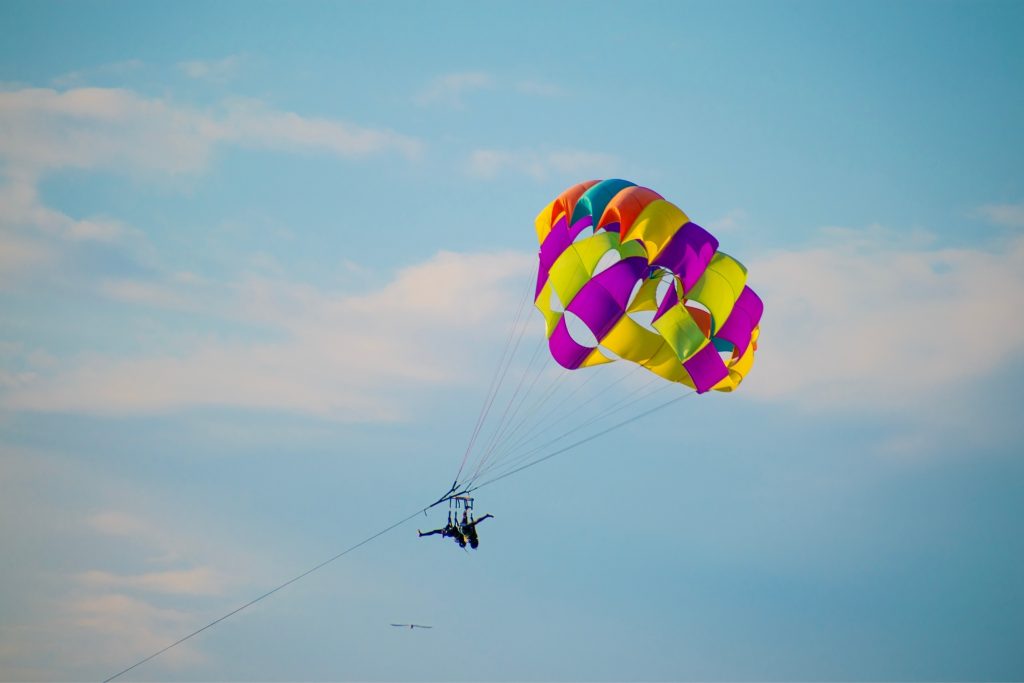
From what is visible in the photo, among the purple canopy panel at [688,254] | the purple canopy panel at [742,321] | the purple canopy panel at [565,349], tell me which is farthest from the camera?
the purple canopy panel at [565,349]

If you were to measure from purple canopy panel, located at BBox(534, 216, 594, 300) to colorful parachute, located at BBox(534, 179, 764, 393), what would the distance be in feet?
0.06

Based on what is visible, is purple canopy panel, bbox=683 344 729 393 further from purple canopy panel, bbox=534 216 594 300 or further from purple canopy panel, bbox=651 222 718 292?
purple canopy panel, bbox=534 216 594 300

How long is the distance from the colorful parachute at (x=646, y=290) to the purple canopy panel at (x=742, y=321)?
0.8 inches

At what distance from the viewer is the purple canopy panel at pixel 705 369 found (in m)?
31.2

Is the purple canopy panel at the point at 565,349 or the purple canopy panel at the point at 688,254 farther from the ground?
the purple canopy panel at the point at 688,254

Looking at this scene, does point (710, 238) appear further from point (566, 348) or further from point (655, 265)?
point (566, 348)

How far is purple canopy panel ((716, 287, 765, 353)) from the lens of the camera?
31.4 m

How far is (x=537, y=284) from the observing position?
32.6 m

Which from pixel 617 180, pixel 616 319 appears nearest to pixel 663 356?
pixel 616 319

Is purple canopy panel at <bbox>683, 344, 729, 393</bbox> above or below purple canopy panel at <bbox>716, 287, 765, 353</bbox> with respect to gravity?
below

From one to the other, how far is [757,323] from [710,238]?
2043 mm

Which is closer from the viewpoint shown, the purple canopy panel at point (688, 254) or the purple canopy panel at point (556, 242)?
the purple canopy panel at point (688, 254)

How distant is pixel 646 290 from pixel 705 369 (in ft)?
6.77

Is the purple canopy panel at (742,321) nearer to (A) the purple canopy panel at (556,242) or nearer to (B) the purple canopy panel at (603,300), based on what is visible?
(B) the purple canopy panel at (603,300)
